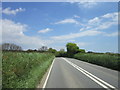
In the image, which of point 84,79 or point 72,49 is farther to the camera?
point 72,49

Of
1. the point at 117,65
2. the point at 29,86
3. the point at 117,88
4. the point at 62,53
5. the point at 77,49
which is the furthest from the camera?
the point at 62,53

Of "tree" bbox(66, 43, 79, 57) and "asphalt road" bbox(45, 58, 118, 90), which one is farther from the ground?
"tree" bbox(66, 43, 79, 57)

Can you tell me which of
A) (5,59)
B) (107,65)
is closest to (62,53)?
(107,65)

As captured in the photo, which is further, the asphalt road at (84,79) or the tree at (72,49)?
the tree at (72,49)

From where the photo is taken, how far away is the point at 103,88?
835 cm

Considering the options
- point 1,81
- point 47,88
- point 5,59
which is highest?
point 5,59

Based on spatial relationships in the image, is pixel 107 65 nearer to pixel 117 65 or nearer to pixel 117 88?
pixel 117 65

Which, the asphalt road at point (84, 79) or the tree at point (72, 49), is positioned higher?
the tree at point (72, 49)

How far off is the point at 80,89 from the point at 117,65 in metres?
12.1

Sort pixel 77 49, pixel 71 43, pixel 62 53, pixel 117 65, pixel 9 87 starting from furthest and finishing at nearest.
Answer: pixel 62 53, pixel 71 43, pixel 77 49, pixel 117 65, pixel 9 87

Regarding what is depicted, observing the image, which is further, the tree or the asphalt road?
the tree

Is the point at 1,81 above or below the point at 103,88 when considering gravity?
above

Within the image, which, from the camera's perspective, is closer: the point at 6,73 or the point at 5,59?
the point at 6,73

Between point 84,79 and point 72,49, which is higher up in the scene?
point 72,49
